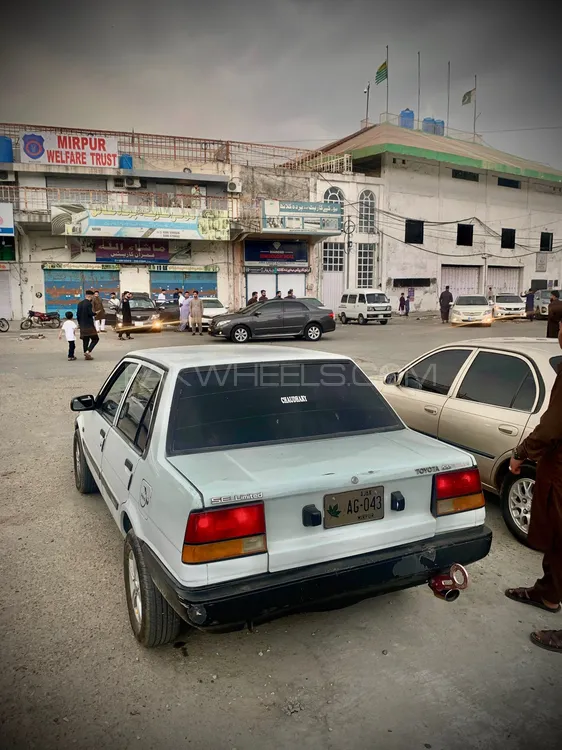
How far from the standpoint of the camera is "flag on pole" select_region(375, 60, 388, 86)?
128 feet

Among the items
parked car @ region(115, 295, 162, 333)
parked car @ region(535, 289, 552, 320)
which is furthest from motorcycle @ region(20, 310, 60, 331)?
parked car @ region(535, 289, 552, 320)

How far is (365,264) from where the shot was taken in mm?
36000

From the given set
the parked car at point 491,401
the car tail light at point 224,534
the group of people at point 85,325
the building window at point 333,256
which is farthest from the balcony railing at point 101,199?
the car tail light at point 224,534

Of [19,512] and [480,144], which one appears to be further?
[480,144]

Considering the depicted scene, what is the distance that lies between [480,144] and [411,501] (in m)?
51.5

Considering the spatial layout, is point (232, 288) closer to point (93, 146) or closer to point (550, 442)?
point (93, 146)

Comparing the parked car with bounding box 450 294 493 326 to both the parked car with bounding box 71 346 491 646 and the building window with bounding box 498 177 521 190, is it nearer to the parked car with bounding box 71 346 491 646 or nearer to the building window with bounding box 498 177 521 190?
the building window with bounding box 498 177 521 190

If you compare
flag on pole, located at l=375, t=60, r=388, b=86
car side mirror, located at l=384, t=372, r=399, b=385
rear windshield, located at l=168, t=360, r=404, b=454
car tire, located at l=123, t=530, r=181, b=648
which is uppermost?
flag on pole, located at l=375, t=60, r=388, b=86

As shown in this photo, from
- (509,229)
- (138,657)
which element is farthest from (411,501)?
(509,229)

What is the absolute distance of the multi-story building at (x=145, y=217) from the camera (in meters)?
28.0

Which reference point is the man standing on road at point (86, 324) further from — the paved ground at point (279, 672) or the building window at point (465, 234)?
the building window at point (465, 234)

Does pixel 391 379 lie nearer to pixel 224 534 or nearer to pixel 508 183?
pixel 224 534

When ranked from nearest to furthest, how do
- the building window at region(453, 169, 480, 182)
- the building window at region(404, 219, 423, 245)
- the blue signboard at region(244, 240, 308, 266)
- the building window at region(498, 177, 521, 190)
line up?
the blue signboard at region(244, 240, 308, 266) → the building window at region(404, 219, 423, 245) → the building window at region(453, 169, 480, 182) → the building window at region(498, 177, 521, 190)

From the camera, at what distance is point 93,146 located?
28828 millimetres
